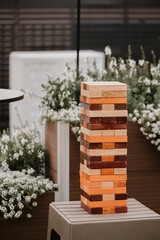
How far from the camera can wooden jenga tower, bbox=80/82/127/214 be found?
3219mm

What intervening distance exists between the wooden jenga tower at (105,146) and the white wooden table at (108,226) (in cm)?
9

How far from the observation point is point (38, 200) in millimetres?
4176

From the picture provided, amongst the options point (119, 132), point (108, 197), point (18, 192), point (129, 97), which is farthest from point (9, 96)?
point (129, 97)

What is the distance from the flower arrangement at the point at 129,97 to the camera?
13.6 ft

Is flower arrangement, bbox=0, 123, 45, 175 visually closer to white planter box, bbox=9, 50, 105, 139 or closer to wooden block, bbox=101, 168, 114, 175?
white planter box, bbox=9, 50, 105, 139

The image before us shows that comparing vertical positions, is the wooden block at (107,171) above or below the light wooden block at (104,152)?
below

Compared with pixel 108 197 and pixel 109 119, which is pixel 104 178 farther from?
pixel 109 119

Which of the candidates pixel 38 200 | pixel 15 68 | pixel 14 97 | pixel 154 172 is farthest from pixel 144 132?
pixel 15 68

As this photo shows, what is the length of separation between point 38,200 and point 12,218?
213 mm

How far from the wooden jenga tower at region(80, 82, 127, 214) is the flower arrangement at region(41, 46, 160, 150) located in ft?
2.87

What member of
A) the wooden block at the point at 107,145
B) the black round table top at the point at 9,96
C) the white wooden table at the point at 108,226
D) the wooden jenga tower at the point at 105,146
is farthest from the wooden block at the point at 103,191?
the black round table top at the point at 9,96

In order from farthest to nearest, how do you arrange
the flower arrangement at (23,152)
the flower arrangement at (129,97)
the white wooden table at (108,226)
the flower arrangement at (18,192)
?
the flower arrangement at (23,152) < the flower arrangement at (129,97) < the flower arrangement at (18,192) < the white wooden table at (108,226)

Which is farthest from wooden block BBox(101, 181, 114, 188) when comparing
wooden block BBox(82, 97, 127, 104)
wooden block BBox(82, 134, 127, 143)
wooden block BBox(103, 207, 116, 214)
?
wooden block BBox(82, 97, 127, 104)

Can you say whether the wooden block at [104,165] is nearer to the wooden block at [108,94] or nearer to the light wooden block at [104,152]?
the light wooden block at [104,152]
